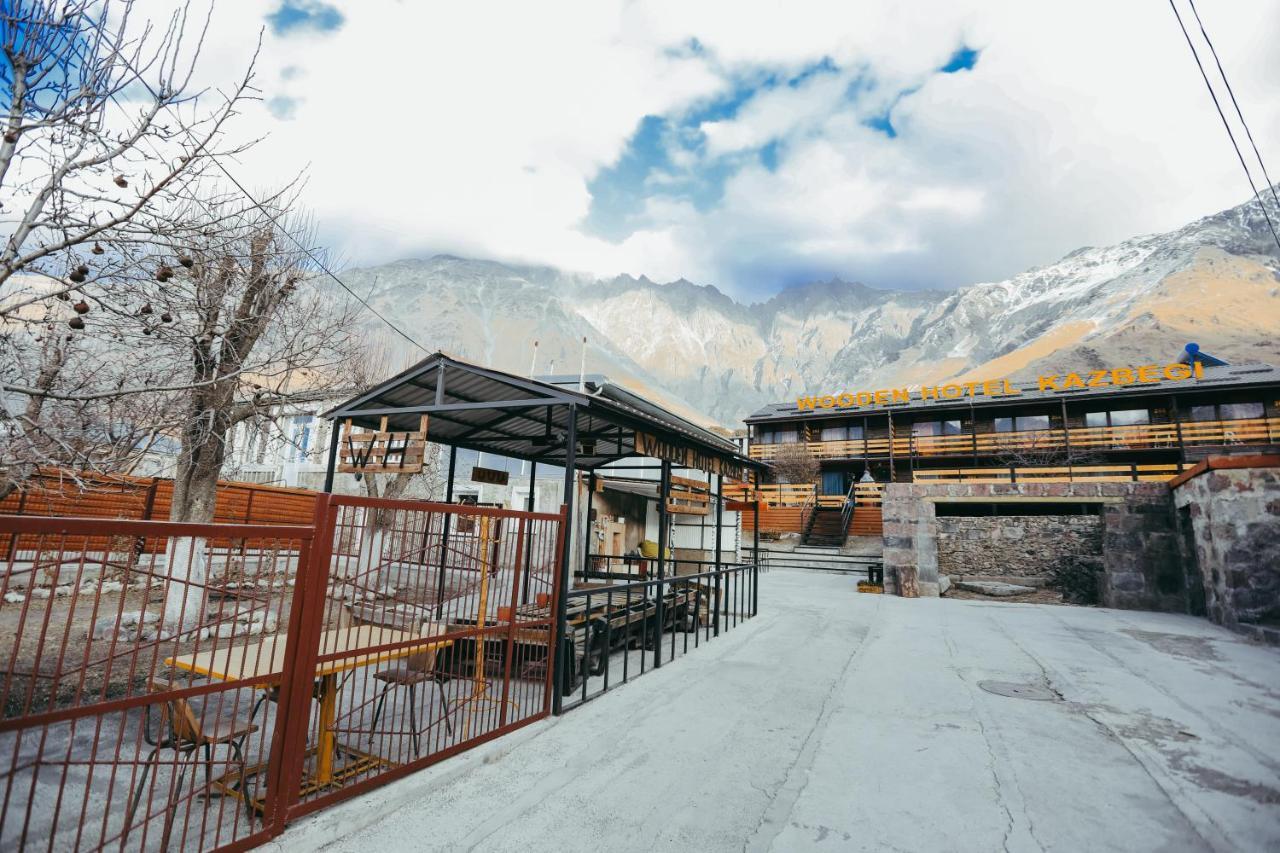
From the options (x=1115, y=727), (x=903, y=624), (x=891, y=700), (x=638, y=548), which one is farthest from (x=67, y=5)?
(x=638, y=548)

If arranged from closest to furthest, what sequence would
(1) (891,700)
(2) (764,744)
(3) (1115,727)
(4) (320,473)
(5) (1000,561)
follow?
A: (2) (764,744), (3) (1115,727), (1) (891,700), (5) (1000,561), (4) (320,473)

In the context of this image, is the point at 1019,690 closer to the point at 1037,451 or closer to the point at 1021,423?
the point at 1037,451

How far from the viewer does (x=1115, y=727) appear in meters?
5.36

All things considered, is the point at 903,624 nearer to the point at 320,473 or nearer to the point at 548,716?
the point at 548,716

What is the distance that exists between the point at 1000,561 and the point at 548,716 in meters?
14.0

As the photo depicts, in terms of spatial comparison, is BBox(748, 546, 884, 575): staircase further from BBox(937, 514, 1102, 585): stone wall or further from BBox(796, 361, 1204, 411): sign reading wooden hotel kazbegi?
BBox(796, 361, 1204, 411): sign reading wooden hotel kazbegi

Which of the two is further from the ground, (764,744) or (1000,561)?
(1000,561)

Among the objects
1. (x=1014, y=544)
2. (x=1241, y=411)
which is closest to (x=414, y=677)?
(x=1014, y=544)

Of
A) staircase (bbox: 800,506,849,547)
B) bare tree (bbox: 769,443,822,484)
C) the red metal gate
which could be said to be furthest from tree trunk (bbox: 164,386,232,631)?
bare tree (bbox: 769,443,822,484)

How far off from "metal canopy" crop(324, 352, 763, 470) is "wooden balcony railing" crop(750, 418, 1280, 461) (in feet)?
80.9

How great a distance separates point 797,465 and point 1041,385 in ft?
43.0

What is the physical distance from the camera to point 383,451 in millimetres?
6312

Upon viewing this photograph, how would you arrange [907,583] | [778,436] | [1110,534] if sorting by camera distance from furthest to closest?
[778,436] < [907,583] < [1110,534]

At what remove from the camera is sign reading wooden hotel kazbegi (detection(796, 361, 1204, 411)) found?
2920 centimetres
